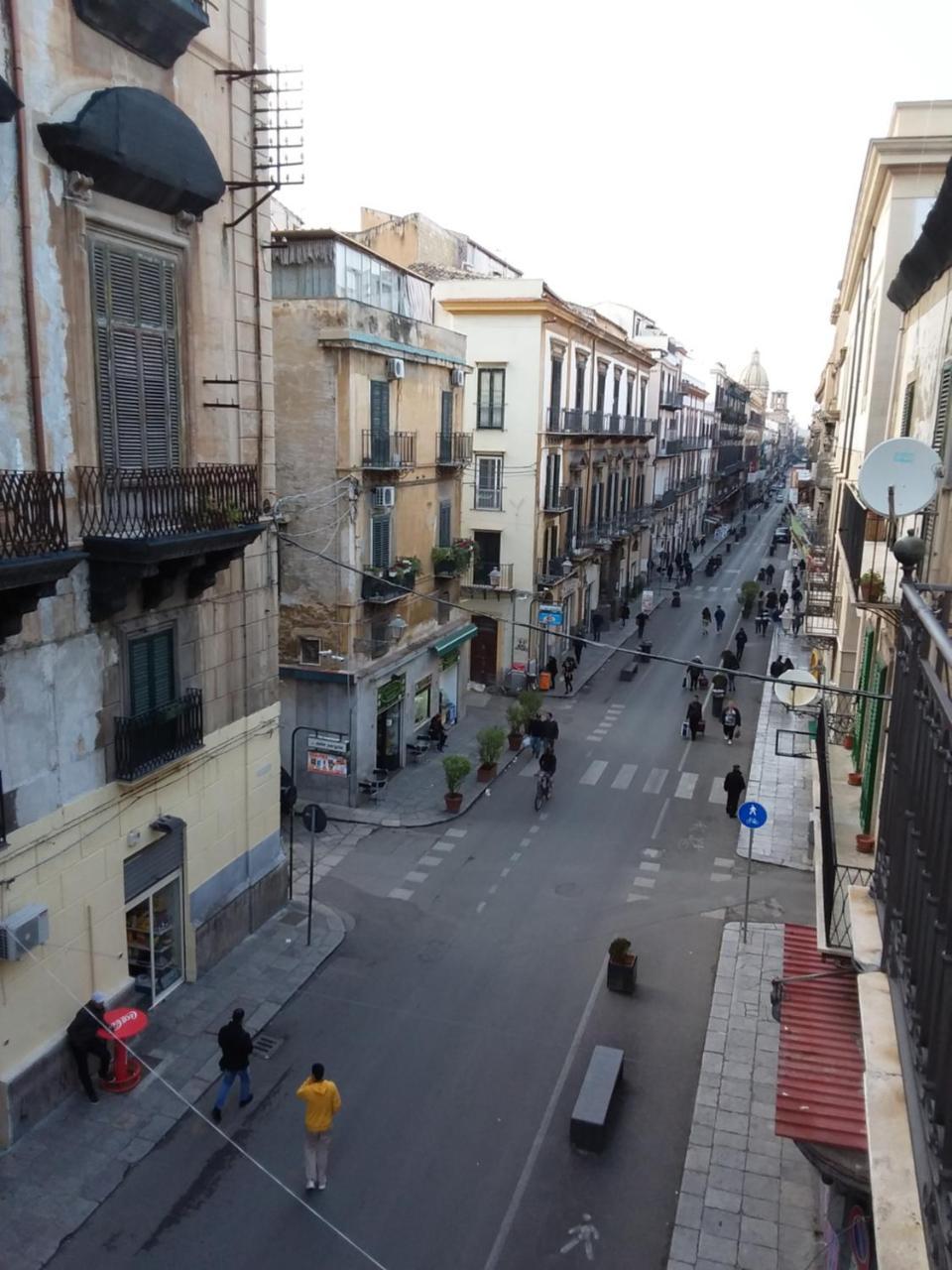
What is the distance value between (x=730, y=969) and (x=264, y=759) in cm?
840

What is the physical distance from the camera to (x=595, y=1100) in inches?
464

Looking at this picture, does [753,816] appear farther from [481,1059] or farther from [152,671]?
[152,671]

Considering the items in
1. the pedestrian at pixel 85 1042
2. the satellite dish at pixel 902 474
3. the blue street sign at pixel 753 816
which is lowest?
the pedestrian at pixel 85 1042

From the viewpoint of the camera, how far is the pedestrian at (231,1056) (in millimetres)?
11688

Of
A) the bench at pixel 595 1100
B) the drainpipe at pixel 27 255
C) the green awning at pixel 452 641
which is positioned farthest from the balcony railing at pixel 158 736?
the green awning at pixel 452 641

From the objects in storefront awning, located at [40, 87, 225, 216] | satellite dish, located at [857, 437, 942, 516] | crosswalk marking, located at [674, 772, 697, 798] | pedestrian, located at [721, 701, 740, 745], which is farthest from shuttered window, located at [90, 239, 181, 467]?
pedestrian, located at [721, 701, 740, 745]

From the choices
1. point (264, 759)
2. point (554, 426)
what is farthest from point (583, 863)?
point (554, 426)

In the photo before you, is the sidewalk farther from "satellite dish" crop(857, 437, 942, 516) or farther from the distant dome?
the distant dome

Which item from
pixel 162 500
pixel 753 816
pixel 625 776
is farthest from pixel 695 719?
pixel 162 500

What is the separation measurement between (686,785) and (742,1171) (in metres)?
14.1

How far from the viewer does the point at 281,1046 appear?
13523 mm

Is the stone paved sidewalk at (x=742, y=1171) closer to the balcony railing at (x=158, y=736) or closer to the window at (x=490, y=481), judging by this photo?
the balcony railing at (x=158, y=736)

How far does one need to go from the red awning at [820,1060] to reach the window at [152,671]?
344 inches

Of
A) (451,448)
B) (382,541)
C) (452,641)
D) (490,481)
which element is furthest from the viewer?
(490,481)
